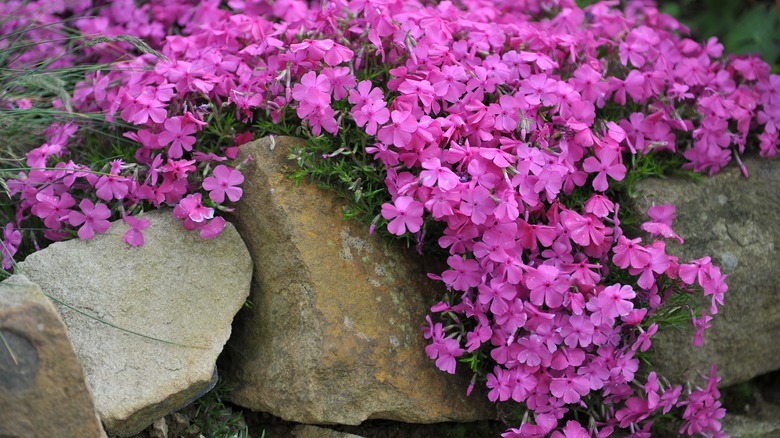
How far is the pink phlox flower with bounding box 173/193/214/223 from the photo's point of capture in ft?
7.47

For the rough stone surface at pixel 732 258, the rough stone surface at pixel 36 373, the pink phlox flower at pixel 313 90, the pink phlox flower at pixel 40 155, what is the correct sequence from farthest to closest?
1. the rough stone surface at pixel 732 258
2. the pink phlox flower at pixel 40 155
3. the pink phlox flower at pixel 313 90
4. the rough stone surface at pixel 36 373

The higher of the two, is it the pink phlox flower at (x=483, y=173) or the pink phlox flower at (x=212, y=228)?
the pink phlox flower at (x=483, y=173)

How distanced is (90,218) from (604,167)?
4.95 feet

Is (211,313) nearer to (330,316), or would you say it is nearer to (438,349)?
(330,316)

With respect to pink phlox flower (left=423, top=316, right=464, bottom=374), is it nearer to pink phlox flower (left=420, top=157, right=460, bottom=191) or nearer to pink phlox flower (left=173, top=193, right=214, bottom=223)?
pink phlox flower (left=420, top=157, right=460, bottom=191)

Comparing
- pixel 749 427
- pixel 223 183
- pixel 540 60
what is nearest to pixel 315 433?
pixel 223 183

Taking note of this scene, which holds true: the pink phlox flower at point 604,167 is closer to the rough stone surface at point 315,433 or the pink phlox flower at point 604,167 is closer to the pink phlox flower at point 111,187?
the rough stone surface at point 315,433

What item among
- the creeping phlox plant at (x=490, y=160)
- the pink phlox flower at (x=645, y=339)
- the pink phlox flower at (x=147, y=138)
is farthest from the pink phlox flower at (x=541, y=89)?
the pink phlox flower at (x=147, y=138)

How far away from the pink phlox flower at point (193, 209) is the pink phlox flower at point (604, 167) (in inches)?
43.5

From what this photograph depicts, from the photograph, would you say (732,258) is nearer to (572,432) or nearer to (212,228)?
(572,432)

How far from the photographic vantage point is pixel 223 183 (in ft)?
7.63

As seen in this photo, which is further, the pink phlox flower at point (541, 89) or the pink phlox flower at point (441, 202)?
the pink phlox flower at point (541, 89)

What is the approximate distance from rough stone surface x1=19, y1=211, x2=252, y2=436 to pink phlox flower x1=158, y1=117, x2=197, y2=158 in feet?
0.64

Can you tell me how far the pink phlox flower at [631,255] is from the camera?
7.36 ft
